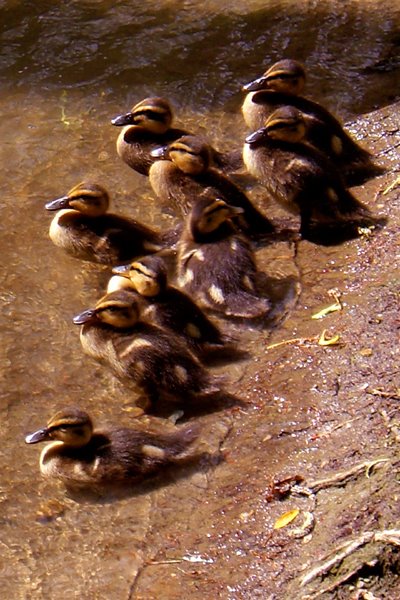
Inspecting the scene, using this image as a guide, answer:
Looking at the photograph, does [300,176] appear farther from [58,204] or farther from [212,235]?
[58,204]

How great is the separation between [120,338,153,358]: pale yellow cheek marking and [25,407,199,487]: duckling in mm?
365

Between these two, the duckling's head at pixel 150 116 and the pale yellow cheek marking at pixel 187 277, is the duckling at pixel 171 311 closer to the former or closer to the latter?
the pale yellow cheek marking at pixel 187 277

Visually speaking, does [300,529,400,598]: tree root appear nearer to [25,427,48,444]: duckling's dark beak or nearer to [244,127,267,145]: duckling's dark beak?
[25,427,48,444]: duckling's dark beak

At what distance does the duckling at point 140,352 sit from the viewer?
3.98 meters

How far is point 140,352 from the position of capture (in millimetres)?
4016

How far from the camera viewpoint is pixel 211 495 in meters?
3.60

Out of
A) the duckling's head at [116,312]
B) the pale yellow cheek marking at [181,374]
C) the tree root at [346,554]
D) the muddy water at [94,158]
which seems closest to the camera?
the tree root at [346,554]

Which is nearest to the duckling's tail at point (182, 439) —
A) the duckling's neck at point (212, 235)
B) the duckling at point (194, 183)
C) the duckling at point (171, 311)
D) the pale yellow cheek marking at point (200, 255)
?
the duckling at point (171, 311)

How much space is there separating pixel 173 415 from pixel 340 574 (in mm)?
1190

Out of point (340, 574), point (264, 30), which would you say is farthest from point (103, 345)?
point (264, 30)

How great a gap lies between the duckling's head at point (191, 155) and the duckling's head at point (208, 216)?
337 millimetres

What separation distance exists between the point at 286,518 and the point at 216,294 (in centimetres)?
123

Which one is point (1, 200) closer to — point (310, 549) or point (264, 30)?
point (264, 30)

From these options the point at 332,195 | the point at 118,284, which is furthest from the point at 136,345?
the point at 332,195
